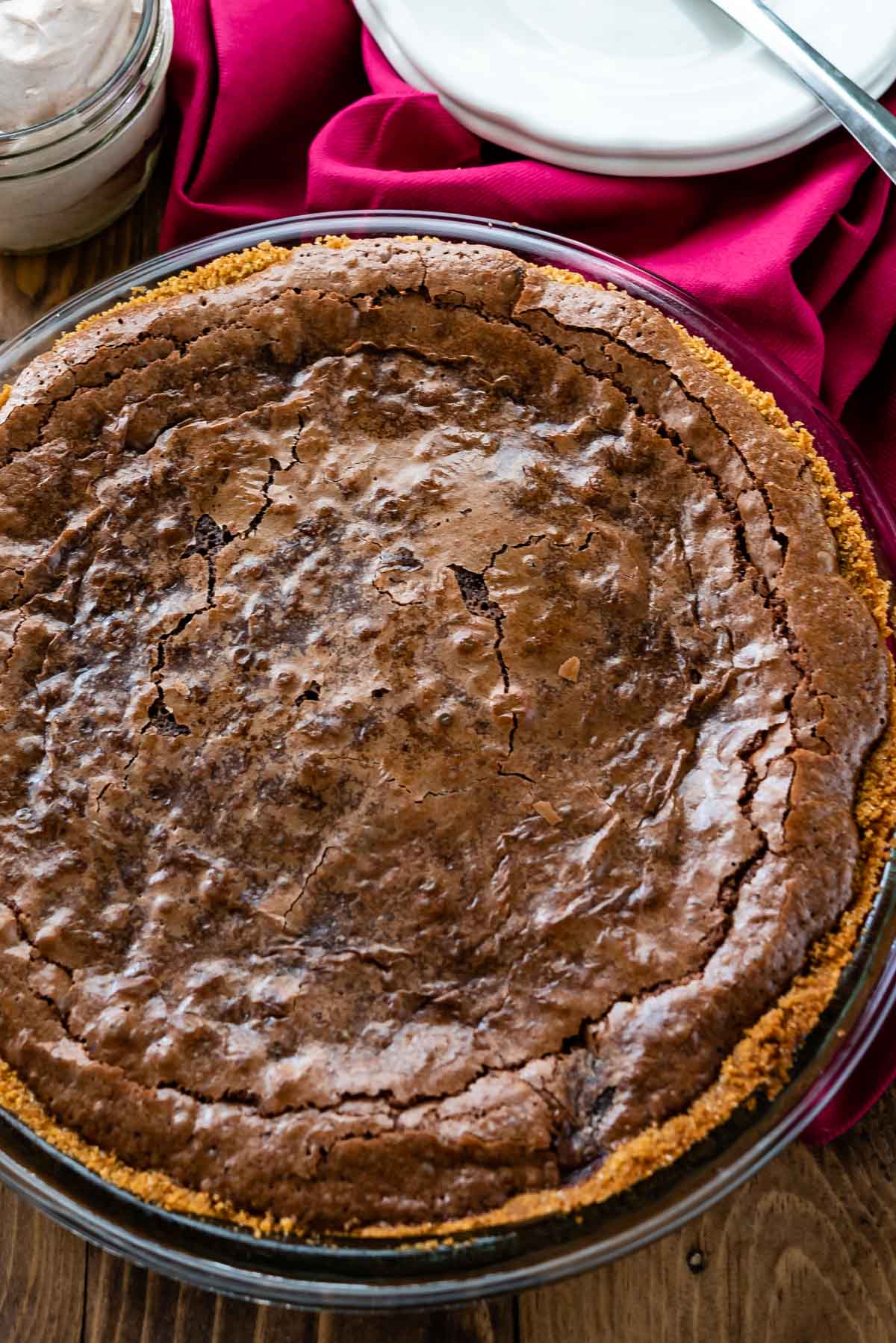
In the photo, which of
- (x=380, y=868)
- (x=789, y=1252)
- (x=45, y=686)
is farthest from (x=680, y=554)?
(x=789, y=1252)

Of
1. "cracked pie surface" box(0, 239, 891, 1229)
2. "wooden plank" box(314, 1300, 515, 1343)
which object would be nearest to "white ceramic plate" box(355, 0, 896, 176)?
"cracked pie surface" box(0, 239, 891, 1229)

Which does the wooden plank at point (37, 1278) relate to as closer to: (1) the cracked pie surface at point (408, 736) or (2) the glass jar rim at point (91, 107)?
(1) the cracked pie surface at point (408, 736)

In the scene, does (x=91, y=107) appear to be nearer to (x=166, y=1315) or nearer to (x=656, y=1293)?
(x=166, y=1315)

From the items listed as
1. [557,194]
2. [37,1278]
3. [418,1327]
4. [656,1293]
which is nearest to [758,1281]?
[656,1293]

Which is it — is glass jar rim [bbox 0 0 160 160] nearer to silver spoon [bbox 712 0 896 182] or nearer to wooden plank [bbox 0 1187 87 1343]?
silver spoon [bbox 712 0 896 182]

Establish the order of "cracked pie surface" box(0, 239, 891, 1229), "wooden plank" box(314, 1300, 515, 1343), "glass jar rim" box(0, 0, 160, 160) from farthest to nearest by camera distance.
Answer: "glass jar rim" box(0, 0, 160, 160) → "wooden plank" box(314, 1300, 515, 1343) → "cracked pie surface" box(0, 239, 891, 1229)

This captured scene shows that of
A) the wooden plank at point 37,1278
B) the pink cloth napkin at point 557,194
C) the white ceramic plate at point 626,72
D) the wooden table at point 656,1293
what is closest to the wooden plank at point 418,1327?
the wooden table at point 656,1293
